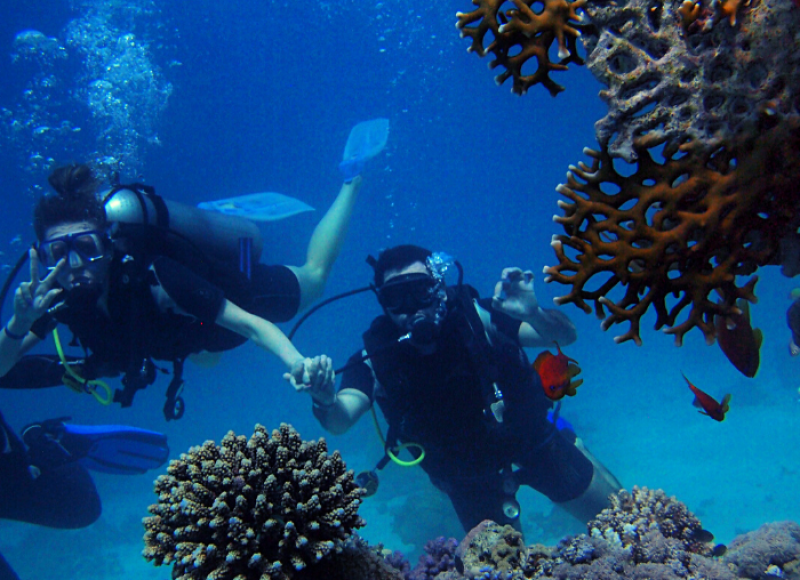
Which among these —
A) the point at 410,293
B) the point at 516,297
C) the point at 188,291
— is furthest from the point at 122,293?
the point at 516,297

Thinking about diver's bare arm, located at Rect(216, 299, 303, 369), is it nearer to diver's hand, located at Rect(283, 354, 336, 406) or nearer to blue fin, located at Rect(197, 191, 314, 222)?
diver's hand, located at Rect(283, 354, 336, 406)

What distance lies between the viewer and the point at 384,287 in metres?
5.39

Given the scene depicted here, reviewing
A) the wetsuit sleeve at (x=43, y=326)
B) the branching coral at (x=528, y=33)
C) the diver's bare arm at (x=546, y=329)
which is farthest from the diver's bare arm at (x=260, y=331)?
the branching coral at (x=528, y=33)

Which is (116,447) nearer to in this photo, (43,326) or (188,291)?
(43,326)

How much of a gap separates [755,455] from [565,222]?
2102 cm

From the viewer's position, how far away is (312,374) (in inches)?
155

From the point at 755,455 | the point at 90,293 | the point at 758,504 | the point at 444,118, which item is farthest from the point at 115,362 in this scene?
the point at 444,118

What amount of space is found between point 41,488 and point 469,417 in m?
7.76

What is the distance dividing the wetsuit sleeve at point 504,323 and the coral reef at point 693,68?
4.07 m

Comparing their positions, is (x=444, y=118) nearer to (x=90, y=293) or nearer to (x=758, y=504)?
(x=758, y=504)

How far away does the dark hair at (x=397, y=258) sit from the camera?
5.58 m

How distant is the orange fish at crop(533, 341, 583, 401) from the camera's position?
2.74m

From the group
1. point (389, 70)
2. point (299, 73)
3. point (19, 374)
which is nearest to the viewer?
point (19, 374)

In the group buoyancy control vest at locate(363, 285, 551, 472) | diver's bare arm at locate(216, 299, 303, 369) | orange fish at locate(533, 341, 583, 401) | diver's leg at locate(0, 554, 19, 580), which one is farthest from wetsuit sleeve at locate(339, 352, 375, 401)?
diver's leg at locate(0, 554, 19, 580)
